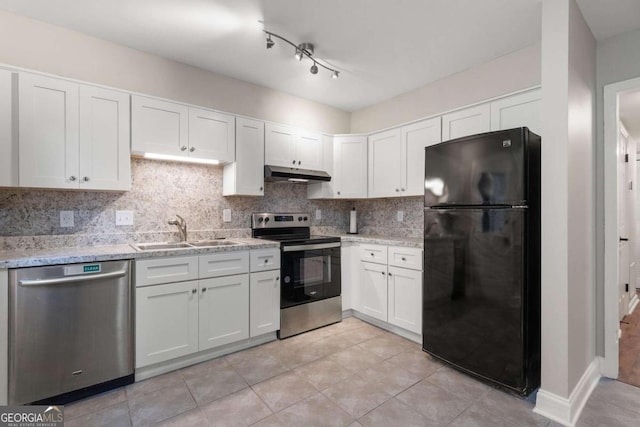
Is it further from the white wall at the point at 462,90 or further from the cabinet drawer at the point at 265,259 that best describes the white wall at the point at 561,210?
the cabinet drawer at the point at 265,259

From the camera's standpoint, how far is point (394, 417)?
1.79m

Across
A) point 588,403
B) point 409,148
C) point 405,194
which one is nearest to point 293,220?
point 405,194

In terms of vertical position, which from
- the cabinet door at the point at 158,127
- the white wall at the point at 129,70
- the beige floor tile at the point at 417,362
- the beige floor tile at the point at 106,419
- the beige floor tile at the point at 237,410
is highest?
the white wall at the point at 129,70

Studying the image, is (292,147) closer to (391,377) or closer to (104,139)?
(104,139)

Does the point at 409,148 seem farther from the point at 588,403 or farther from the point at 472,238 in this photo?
the point at 588,403

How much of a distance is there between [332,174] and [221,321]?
207cm

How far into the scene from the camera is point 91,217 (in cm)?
245

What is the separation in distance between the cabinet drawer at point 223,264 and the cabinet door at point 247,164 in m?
0.67

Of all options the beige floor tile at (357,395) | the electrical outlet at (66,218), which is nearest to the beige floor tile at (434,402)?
the beige floor tile at (357,395)

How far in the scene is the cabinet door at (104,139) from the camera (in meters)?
2.21

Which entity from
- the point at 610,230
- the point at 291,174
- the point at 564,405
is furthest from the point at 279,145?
the point at 564,405

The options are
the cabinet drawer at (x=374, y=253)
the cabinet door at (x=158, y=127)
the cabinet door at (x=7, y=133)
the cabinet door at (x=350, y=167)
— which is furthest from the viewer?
the cabinet door at (x=350, y=167)

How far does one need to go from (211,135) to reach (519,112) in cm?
262

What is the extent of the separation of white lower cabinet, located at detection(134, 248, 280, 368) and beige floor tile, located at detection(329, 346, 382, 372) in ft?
2.19
